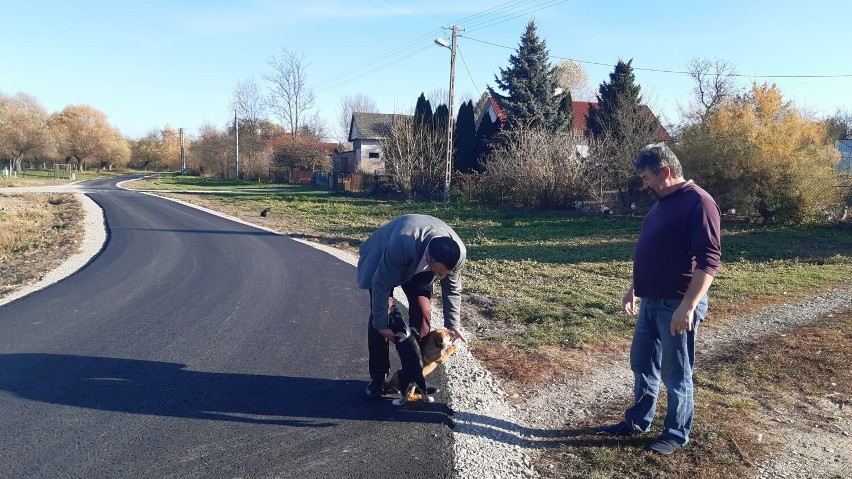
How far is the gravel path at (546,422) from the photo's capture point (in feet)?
12.6

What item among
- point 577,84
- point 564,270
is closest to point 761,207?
point 564,270

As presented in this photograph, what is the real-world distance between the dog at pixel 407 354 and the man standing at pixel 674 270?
164 cm

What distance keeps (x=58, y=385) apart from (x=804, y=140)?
20.3 m

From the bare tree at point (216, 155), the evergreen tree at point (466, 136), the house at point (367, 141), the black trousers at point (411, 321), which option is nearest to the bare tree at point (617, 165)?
the evergreen tree at point (466, 136)

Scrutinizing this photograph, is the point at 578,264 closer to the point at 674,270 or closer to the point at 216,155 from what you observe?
the point at 674,270

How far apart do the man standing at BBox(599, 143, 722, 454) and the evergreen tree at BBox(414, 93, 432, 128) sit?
29.3 metres

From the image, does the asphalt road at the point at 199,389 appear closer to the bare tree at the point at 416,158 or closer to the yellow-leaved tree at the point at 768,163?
the yellow-leaved tree at the point at 768,163

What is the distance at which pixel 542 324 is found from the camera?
738 cm

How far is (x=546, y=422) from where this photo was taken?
455 cm

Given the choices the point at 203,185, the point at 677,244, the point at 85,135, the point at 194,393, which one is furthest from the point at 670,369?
the point at 85,135

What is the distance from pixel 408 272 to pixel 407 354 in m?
0.63

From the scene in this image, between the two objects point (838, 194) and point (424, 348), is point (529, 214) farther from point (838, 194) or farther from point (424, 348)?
point (424, 348)

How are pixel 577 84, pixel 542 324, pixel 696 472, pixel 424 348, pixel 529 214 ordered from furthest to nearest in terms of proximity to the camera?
pixel 577 84 < pixel 529 214 < pixel 542 324 < pixel 424 348 < pixel 696 472

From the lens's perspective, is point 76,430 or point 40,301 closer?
point 76,430
